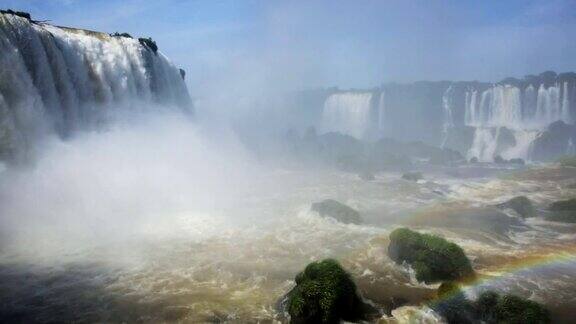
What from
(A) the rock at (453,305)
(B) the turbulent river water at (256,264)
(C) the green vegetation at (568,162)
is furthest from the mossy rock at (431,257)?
(C) the green vegetation at (568,162)

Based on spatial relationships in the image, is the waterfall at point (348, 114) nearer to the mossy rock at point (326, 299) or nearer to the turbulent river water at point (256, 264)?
the turbulent river water at point (256, 264)

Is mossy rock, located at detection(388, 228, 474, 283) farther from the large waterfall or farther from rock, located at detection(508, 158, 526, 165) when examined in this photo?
rock, located at detection(508, 158, 526, 165)

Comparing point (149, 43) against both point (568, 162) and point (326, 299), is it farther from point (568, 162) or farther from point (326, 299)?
point (568, 162)

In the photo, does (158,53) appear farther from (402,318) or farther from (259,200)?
(402,318)

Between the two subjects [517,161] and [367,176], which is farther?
[517,161]

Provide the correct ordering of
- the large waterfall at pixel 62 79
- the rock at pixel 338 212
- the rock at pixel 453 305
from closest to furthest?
the rock at pixel 453 305, the large waterfall at pixel 62 79, the rock at pixel 338 212

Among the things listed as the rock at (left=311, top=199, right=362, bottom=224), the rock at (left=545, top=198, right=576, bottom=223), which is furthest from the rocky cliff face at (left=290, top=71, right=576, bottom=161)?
the rock at (left=311, top=199, right=362, bottom=224)

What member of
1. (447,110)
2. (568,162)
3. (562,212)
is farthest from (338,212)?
(447,110)
